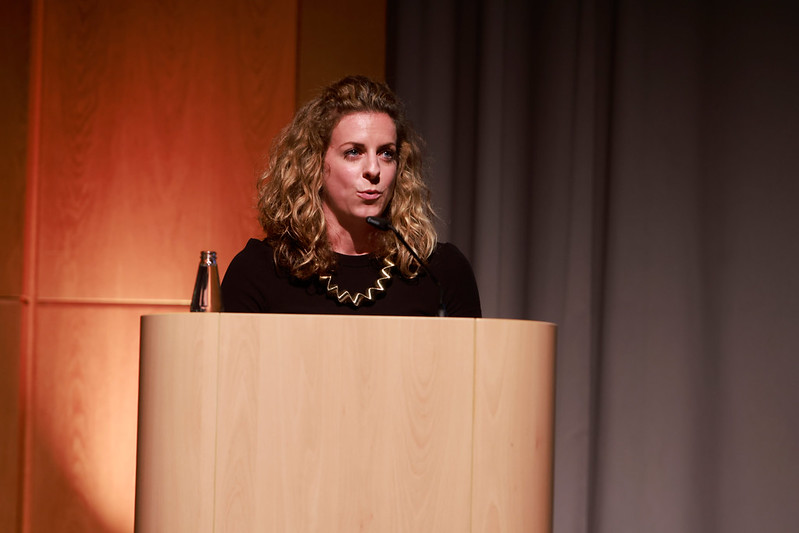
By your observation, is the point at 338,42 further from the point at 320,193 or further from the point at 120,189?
the point at 320,193

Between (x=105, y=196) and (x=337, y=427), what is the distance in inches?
67.1

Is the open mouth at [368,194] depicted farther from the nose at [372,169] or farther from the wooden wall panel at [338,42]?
the wooden wall panel at [338,42]

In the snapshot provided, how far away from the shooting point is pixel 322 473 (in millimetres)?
1157

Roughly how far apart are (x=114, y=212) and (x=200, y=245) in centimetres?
30

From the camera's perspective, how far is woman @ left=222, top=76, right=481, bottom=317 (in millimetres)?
1820

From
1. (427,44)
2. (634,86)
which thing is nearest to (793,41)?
(634,86)

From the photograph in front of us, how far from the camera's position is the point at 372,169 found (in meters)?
1.81

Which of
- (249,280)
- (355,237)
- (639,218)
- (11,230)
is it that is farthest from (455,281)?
(11,230)

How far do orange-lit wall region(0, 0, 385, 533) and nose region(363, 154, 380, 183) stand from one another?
869 mm

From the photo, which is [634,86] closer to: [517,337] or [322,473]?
[517,337]

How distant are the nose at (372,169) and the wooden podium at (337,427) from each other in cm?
70

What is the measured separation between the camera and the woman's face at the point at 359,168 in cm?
182

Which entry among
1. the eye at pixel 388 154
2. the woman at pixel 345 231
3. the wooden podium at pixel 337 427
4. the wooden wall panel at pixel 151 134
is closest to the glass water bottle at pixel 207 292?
the wooden podium at pixel 337 427

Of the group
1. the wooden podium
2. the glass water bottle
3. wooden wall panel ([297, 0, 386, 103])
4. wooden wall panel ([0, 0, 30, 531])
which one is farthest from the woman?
wooden wall panel ([0, 0, 30, 531])
